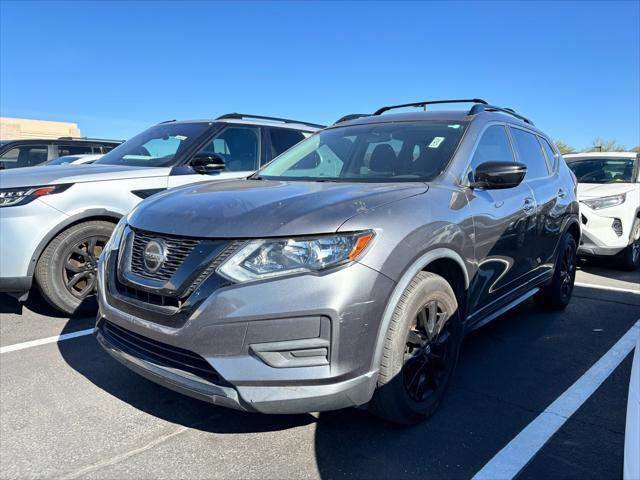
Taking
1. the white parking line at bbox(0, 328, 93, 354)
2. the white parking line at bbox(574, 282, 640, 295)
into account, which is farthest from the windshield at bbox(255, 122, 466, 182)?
the white parking line at bbox(574, 282, 640, 295)

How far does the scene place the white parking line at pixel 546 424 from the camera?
233 cm

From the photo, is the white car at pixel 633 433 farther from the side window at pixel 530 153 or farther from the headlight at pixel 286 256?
the side window at pixel 530 153

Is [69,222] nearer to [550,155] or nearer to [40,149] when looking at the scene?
[550,155]

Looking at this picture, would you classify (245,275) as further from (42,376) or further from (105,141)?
(105,141)

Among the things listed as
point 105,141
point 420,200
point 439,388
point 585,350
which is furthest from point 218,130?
point 105,141

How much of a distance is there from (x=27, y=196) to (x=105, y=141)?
8214mm

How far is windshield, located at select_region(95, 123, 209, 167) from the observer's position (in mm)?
5012

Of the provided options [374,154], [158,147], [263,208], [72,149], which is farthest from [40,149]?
[263,208]

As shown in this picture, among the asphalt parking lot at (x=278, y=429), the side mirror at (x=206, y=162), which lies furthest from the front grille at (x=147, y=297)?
the side mirror at (x=206, y=162)

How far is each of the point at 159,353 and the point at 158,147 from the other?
11.0ft

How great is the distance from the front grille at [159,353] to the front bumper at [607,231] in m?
6.12

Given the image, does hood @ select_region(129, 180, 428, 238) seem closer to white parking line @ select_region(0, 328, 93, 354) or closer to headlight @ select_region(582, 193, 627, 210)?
white parking line @ select_region(0, 328, 93, 354)

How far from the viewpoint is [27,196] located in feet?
13.1

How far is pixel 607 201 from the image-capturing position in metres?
6.64
